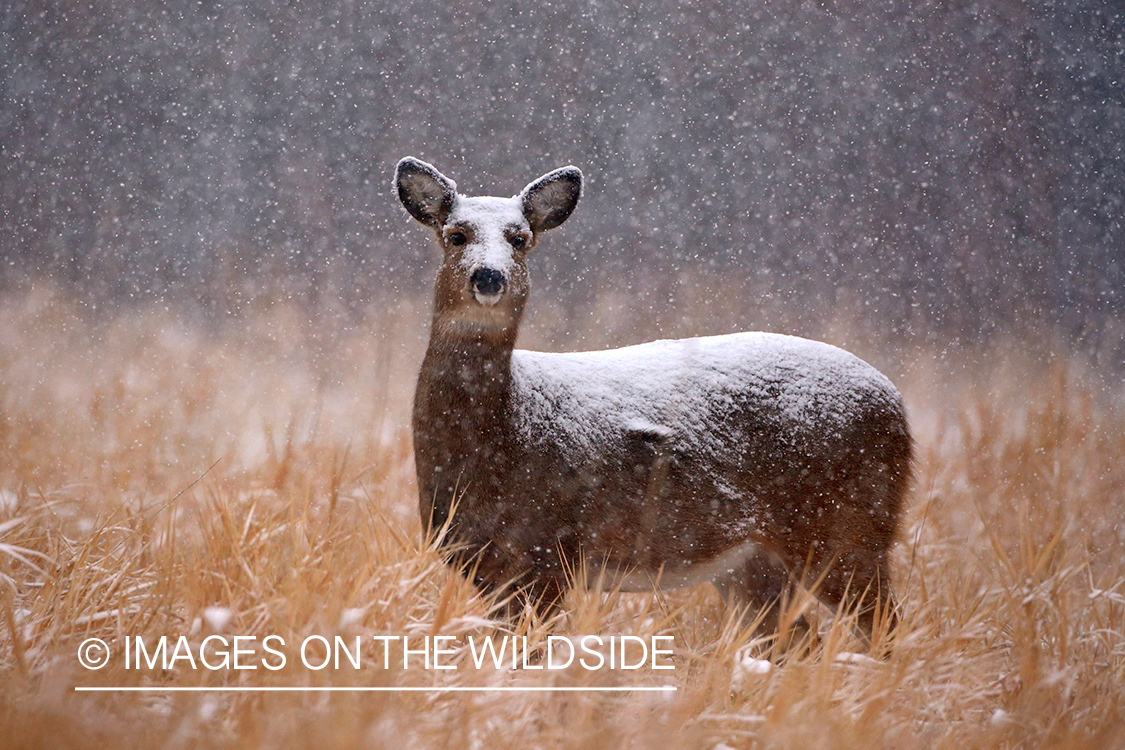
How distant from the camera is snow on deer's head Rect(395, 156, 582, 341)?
2.26 m

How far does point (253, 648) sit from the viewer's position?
1.79m

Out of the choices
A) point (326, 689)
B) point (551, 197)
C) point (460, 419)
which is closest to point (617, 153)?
point (551, 197)

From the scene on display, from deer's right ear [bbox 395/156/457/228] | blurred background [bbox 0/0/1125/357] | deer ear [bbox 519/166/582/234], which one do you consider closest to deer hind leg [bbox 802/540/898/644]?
deer ear [bbox 519/166/582/234]

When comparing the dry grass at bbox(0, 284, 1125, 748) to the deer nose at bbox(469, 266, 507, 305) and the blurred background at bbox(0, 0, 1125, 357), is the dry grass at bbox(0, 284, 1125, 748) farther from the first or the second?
the deer nose at bbox(469, 266, 507, 305)

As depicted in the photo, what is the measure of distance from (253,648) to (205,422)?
238cm

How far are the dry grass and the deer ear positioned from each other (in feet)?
3.92

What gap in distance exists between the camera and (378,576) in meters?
2.11

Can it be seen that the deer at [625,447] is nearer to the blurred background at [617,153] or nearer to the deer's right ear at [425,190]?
the deer's right ear at [425,190]

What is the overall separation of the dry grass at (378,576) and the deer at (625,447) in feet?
0.55

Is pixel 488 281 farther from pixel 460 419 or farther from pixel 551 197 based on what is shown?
pixel 551 197

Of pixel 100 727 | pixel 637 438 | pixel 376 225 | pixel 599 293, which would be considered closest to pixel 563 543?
pixel 637 438
